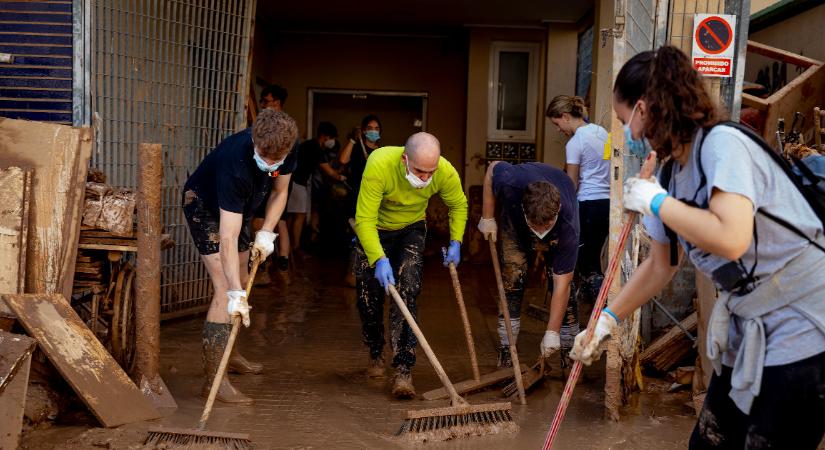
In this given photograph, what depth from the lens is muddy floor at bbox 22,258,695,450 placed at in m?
4.23

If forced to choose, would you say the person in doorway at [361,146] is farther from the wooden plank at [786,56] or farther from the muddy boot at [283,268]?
the wooden plank at [786,56]

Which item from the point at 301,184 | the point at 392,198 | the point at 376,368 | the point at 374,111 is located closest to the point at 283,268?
the point at 301,184

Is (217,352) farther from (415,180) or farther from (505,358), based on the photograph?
(505,358)

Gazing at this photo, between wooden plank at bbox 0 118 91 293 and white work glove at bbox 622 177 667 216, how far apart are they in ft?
11.0

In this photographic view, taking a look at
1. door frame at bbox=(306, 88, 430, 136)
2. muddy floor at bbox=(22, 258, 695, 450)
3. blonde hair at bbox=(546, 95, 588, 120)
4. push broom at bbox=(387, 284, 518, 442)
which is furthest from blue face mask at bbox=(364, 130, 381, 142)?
door frame at bbox=(306, 88, 430, 136)

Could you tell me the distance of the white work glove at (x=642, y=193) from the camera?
2.37 metres

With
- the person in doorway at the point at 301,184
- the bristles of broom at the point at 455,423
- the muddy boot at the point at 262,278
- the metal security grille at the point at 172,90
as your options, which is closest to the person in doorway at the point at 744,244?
the bristles of broom at the point at 455,423

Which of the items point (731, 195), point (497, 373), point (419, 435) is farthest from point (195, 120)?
point (731, 195)

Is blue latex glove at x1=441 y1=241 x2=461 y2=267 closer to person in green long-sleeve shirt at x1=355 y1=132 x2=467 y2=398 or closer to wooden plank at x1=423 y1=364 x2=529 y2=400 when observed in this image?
person in green long-sleeve shirt at x1=355 y1=132 x2=467 y2=398

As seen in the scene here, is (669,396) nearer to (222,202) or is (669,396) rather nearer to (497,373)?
(497,373)

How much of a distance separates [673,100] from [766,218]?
39cm

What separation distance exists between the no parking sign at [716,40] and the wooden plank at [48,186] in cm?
383

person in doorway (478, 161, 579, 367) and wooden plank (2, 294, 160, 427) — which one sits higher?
person in doorway (478, 161, 579, 367)

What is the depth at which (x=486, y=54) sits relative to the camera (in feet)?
40.4
